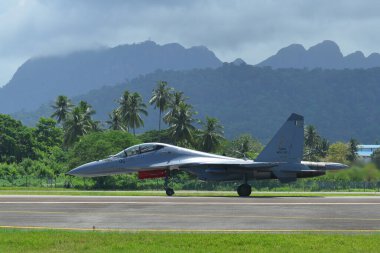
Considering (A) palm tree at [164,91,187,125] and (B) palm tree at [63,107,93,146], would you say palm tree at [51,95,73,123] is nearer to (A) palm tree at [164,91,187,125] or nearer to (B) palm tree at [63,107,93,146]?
(B) palm tree at [63,107,93,146]

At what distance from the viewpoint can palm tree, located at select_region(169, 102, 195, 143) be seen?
3814 inches

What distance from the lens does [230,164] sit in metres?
33.9

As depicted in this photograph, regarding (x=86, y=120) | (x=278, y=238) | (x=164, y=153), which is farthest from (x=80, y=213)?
(x=86, y=120)

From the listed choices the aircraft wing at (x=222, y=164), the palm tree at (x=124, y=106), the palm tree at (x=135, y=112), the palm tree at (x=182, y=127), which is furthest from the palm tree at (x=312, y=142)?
the aircraft wing at (x=222, y=164)

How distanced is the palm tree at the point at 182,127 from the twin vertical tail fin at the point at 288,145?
6257 centimetres

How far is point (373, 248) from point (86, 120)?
9951 cm

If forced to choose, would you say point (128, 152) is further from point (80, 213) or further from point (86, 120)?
point (86, 120)

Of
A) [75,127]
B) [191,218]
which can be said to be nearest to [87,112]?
[75,127]

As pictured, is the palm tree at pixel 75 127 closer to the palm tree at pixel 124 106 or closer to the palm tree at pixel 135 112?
the palm tree at pixel 124 106

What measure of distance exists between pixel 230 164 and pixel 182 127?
208 ft

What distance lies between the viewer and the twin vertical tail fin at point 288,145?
3384 centimetres

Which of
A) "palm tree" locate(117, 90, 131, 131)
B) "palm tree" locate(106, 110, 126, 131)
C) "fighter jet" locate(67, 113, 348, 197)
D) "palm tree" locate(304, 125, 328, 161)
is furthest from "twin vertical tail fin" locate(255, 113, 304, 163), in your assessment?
"palm tree" locate(304, 125, 328, 161)

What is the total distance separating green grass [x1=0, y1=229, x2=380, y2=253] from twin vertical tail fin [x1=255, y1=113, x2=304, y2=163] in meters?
19.6

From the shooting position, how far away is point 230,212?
→ 20.5 m
